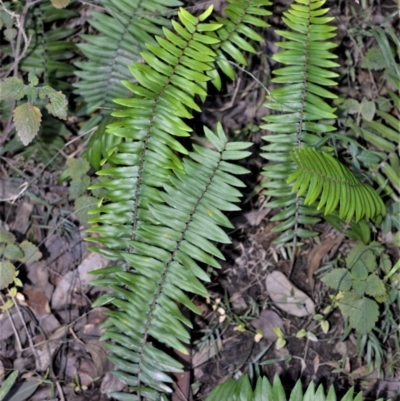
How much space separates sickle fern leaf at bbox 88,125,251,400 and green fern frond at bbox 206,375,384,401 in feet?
0.80

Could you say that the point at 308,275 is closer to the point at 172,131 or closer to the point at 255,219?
the point at 255,219

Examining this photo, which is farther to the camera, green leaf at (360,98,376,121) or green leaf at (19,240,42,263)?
green leaf at (360,98,376,121)

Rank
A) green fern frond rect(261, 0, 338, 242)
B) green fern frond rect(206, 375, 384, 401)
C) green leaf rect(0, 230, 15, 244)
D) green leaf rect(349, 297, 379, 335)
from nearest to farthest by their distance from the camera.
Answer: green fern frond rect(206, 375, 384, 401), green fern frond rect(261, 0, 338, 242), green leaf rect(349, 297, 379, 335), green leaf rect(0, 230, 15, 244)

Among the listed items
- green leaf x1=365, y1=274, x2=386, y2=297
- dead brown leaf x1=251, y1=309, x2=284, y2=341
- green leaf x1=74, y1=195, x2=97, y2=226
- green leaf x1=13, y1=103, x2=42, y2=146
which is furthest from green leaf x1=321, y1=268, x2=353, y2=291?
green leaf x1=13, y1=103, x2=42, y2=146

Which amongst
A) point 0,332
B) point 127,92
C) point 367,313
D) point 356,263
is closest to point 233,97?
point 127,92

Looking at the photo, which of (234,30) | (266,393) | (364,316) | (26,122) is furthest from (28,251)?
(364,316)

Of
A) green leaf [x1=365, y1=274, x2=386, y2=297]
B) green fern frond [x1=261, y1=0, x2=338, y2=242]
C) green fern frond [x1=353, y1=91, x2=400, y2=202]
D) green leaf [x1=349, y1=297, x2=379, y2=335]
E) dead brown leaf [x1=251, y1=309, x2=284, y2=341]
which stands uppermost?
green fern frond [x1=261, y1=0, x2=338, y2=242]

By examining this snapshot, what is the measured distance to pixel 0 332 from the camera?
316cm

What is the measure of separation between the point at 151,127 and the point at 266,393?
129 centimetres

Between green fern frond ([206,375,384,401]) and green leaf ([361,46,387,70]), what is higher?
green leaf ([361,46,387,70])

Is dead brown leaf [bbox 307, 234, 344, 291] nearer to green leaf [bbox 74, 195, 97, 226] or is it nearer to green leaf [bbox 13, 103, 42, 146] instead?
green leaf [bbox 74, 195, 97, 226]

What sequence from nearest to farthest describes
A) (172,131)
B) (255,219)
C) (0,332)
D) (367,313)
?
(172,131) < (367,313) < (0,332) < (255,219)

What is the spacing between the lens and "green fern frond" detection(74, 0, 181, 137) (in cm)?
310

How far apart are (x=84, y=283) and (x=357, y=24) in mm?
2179
